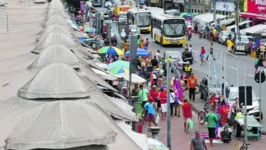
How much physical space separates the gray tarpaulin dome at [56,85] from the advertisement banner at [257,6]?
54088mm

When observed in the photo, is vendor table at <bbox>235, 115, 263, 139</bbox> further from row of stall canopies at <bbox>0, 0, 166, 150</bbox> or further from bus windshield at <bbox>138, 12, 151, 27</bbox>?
bus windshield at <bbox>138, 12, 151, 27</bbox>

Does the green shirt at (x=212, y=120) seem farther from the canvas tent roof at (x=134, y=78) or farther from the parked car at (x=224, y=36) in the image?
the parked car at (x=224, y=36)

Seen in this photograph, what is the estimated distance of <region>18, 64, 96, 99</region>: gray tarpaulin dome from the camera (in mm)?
6789

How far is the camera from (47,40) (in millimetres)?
11836

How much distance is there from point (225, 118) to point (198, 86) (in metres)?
8.40

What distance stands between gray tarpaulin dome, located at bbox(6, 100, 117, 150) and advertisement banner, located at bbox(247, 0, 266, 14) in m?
55.0

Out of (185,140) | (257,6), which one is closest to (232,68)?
(185,140)

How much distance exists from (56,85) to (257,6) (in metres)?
56.4

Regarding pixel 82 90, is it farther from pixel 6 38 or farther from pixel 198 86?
pixel 198 86

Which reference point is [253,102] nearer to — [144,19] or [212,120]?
[212,120]

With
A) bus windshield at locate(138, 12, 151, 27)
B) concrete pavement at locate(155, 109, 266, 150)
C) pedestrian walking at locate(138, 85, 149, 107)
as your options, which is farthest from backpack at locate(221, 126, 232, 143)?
bus windshield at locate(138, 12, 151, 27)

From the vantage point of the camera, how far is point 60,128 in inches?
224

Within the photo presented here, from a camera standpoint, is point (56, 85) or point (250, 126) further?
point (250, 126)

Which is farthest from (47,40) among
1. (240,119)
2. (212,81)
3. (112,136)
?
(212,81)
